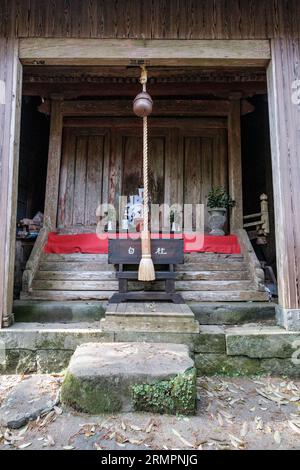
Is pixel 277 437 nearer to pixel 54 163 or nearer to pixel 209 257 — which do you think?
pixel 209 257

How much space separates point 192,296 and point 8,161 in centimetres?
305

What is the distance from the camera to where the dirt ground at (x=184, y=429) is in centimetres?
218

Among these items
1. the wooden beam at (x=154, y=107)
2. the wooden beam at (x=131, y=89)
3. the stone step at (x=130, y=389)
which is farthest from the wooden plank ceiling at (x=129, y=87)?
the stone step at (x=130, y=389)

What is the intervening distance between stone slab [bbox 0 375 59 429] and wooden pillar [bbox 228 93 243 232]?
4162 mm

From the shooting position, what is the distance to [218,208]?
5.76 m

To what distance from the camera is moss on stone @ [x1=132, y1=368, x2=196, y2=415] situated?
251cm

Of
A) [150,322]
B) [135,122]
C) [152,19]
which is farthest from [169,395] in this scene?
[135,122]

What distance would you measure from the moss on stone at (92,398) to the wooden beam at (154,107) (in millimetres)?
5363

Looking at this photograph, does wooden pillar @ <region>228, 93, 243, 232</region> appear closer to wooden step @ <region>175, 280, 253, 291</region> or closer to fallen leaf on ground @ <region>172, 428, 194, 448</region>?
wooden step @ <region>175, 280, 253, 291</region>

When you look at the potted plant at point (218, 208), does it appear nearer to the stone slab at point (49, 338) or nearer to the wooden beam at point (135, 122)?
the wooden beam at point (135, 122)

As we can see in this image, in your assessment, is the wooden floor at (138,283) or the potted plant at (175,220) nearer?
the wooden floor at (138,283)

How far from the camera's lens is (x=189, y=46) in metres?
3.92
